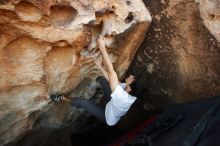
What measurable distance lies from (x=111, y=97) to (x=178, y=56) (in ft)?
1.93

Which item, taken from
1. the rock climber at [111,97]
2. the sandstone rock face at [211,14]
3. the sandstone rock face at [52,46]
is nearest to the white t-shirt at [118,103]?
the rock climber at [111,97]

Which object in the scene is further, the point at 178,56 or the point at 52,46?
the point at 178,56

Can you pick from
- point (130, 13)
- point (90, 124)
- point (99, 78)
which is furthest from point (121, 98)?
point (90, 124)

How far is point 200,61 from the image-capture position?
2.72 m

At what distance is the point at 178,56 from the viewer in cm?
281

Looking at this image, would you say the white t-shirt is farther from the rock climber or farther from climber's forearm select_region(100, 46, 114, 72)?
climber's forearm select_region(100, 46, 114, 72)

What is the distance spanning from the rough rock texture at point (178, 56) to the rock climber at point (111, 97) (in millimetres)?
310

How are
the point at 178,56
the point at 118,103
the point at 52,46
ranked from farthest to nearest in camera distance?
the point at 178,56 → the point at 118,103 → the point at 52,46

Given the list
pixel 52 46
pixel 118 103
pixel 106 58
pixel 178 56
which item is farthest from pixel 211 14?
pixel 52 46

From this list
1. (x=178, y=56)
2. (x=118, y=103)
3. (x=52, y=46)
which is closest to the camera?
(x=52, y=46)

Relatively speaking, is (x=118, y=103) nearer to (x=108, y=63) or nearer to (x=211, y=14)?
(x=108, y=63)

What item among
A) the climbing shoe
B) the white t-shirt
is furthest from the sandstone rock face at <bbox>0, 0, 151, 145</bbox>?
the white t-shirt

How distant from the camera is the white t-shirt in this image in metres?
2.59

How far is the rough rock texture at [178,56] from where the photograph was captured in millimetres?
2629
